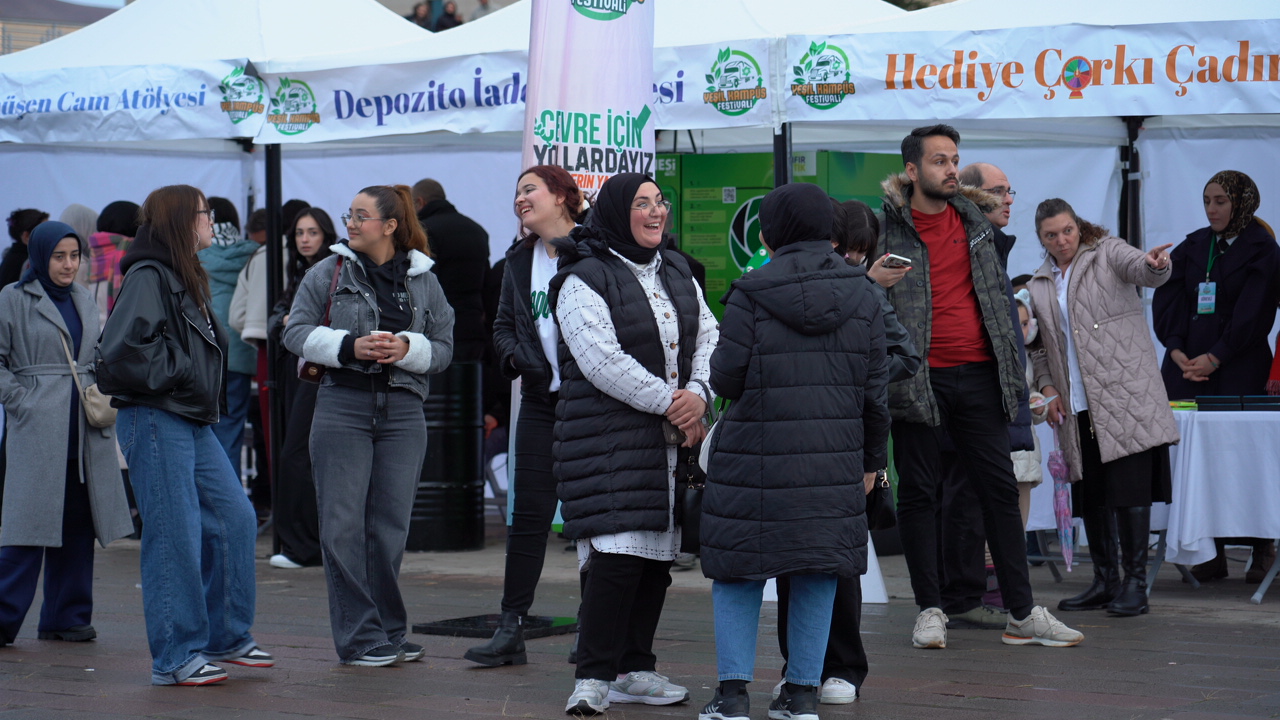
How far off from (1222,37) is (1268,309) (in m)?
2.28

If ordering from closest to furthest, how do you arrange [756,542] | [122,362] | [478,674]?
[756,542] → [122,362] → [478,674]

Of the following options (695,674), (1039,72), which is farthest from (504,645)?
(1039,72)

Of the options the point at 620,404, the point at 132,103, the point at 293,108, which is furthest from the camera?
the point at 132,103

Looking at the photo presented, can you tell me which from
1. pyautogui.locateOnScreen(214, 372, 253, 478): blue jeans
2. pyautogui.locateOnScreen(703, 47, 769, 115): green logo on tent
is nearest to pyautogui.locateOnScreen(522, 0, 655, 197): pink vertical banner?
pyautogui.locateOnScreen(703, 47, 769, 115): green logo on tent

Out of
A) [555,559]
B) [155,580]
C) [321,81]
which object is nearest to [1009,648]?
[155,580]

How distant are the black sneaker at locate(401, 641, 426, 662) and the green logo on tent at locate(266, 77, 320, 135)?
11.6 feet

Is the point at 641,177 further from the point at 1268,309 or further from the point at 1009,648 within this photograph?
the point at 1268,309

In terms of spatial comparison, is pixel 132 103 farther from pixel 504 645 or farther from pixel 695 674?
pixel 695 674

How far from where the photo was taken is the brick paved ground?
4.99 m

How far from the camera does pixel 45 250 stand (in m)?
6.56

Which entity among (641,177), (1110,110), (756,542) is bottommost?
(756,542)

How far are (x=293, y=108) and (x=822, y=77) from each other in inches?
119

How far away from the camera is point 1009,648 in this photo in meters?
6.08

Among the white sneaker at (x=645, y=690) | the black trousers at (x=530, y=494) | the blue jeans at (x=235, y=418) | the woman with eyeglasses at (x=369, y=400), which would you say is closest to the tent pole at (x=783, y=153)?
the woman with eyeglasses at (x=369, y=400)
